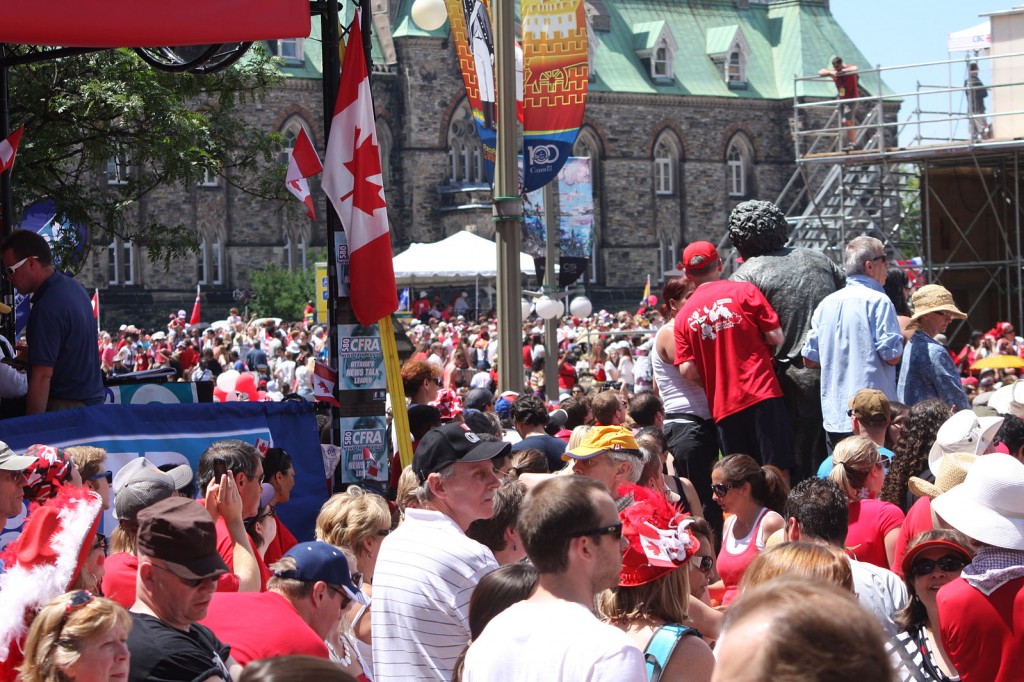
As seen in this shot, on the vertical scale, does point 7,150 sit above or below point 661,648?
above

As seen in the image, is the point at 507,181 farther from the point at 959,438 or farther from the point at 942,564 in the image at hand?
the point at 942,564

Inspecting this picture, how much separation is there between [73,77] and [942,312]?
7.29 meters

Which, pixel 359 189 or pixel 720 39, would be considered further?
pixel 720 39

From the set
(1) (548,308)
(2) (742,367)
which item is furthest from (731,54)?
(2) (742,367)

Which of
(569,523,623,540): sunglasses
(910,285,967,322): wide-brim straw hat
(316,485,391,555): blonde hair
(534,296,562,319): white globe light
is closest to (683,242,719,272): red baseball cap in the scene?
(910,285,967,322): wide-brim straw hat

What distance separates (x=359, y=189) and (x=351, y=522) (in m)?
2.93

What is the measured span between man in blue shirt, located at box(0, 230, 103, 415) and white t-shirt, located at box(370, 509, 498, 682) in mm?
3168

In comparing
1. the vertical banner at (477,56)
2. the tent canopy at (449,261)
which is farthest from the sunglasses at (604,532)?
the tent canopy at (449,261)

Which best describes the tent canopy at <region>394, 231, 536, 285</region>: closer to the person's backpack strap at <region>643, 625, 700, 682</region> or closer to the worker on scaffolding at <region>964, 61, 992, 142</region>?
the worker on scaffolding at <region>964, 61, 992, 142</region>

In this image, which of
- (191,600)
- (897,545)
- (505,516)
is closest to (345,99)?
(505,516)

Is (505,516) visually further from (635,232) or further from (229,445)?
Result: (635,232)

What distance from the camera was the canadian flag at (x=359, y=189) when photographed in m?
8.10

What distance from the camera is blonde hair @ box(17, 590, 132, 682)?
11.4ft

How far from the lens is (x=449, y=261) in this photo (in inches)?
1405
